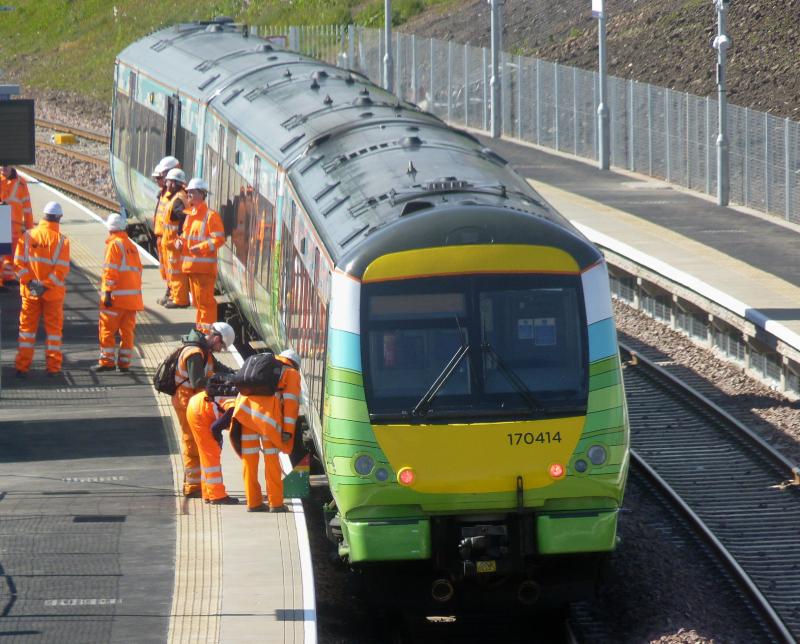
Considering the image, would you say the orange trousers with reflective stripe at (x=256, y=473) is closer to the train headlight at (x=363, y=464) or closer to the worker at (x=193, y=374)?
the worker at (x=193, y=374)

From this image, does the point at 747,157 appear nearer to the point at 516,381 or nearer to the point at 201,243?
the point at 201,243

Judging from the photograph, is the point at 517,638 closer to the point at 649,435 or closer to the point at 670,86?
the point at 649,435

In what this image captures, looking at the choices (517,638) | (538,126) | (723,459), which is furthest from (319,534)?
(538,126)

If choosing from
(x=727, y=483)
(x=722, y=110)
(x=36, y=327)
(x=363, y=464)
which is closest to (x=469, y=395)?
(x=363, y=464)

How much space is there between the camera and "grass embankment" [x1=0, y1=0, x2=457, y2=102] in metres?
53.2

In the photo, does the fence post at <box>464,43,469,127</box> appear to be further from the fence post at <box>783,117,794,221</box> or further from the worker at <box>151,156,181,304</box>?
the worker at <box>151,156,181,304</box>

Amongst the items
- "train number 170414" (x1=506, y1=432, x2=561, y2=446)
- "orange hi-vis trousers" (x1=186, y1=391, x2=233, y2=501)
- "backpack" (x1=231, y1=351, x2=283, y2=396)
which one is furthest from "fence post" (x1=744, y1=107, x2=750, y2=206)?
"train number 170414" (x1=506, y1=432, x2=561, y2=446)

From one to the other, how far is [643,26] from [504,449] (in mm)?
32759

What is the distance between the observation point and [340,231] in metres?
12.9

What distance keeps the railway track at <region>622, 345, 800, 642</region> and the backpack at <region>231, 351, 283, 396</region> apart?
418 centimetres

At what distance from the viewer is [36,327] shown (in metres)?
17.9

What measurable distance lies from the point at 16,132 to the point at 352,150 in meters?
5.26

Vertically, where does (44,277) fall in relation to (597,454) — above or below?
below

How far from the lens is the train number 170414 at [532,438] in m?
11.5
